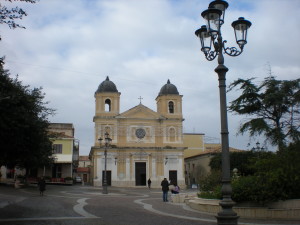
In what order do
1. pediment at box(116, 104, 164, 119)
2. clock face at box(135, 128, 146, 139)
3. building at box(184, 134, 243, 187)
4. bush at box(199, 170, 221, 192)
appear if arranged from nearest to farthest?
1. bush at box(199, 170, 221, 192)
2. clock face at box(135, 128, 146, 139)
3. pediment at box(116, 104, 164, 119)
4. building at box(184, 134, 243, 187)

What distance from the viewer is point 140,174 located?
53312 millimetres

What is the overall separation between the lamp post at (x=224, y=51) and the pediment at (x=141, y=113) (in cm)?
4550

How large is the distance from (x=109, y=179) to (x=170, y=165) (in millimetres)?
9042

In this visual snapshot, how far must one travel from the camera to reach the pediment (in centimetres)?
5512

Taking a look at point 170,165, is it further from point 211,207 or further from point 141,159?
point 211,207

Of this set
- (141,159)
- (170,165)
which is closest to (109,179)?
(141,159)

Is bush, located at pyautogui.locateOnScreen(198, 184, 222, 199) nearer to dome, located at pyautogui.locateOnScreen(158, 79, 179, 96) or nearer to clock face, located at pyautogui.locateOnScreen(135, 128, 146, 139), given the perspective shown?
clock face, located at pyautogui.locateOnScreen(135, 128, 146, 139)

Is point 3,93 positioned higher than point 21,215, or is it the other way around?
point 3,93

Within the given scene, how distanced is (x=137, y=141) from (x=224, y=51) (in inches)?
1794

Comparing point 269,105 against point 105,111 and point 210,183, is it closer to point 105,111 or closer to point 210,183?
point 210,183

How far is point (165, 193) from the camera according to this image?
24.2m

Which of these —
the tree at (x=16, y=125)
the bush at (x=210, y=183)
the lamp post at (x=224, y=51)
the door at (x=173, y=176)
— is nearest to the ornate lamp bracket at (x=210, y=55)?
Answer: the lamp post at (x=224, y=51)

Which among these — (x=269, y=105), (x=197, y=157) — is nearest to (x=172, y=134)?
(x=197, y=157)

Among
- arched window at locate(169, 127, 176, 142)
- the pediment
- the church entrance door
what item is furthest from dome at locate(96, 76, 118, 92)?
the church entrance door
